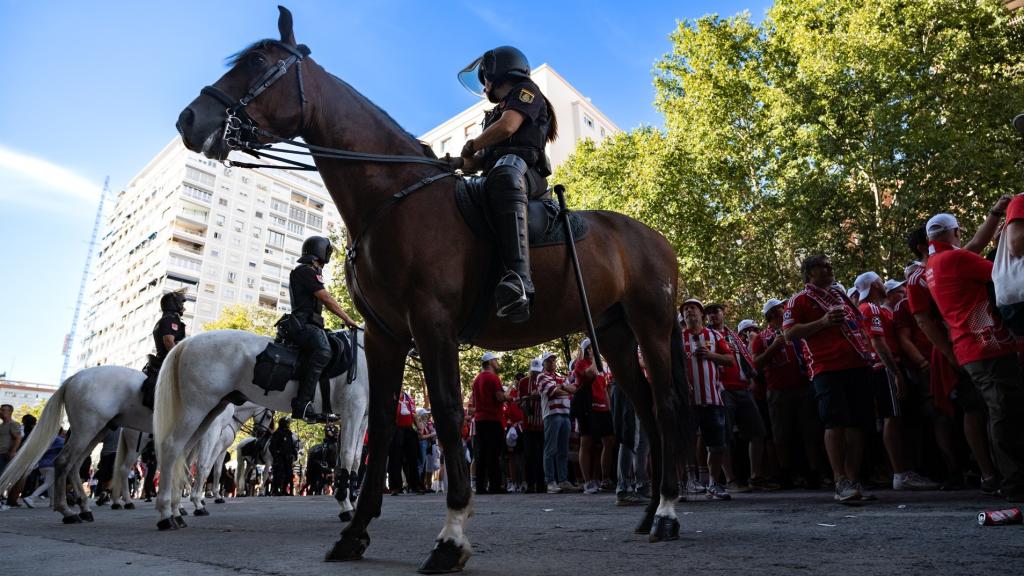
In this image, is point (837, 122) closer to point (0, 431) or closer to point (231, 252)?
point (0, 431)

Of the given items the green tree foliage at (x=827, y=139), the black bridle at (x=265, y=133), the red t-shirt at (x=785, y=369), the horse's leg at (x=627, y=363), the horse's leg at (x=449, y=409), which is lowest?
the horse's leg at (x=449, y=409)

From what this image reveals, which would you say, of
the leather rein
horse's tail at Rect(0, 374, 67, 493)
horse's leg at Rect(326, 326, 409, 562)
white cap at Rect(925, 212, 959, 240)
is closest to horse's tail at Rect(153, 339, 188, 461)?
horse's tail at Rect(0, 374, 67, 493)

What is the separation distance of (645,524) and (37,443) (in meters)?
7.78

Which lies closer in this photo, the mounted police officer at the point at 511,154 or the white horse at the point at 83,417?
the mounted police officer at the point at 511,154

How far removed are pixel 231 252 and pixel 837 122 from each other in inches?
3357

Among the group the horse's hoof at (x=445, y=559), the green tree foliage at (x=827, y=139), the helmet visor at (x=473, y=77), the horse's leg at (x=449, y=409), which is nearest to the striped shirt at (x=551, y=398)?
the helmet visor at (x=473, y=77)

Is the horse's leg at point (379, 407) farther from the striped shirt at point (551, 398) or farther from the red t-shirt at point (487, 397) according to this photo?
the red t-shirt at point (487, 397)

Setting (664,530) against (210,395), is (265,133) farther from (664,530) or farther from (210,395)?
(210,395)

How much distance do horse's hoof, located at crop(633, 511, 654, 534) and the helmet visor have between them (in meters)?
3.31

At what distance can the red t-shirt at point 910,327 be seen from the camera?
8148 mm

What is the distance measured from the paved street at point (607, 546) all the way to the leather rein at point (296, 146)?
1.49m

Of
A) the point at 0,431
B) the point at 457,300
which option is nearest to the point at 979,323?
the point at 457,300

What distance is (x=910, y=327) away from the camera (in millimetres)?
8211

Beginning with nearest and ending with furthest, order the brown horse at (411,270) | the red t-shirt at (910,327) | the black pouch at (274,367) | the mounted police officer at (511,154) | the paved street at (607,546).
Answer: the paved street at (607,546), the brown horse at (411,270), the mounted police officer at (511,154), the black pouch at (274,367), the red t-shirt at (910,327)
